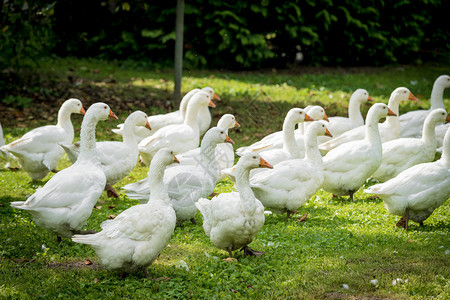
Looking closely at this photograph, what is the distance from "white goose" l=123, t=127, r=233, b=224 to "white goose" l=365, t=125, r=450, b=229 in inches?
85.0

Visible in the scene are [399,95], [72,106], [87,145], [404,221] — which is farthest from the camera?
[399,95]

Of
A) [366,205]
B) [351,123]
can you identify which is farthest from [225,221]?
[351,123]

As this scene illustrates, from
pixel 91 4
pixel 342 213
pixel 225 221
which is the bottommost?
pixel 342 213

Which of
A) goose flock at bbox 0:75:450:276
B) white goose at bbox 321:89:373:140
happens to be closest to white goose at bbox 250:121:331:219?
goose flock at bbox 0:75:450:276

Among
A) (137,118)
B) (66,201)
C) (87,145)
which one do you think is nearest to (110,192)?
(137,118)

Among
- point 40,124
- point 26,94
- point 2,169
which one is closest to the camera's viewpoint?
point 2,169

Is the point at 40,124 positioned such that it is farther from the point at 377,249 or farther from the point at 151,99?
the point at 377,249

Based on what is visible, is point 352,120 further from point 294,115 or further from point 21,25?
point 21,25

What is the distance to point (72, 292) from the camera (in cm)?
488

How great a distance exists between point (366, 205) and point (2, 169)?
6425 mm

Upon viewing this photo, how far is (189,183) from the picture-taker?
6859 millimetres

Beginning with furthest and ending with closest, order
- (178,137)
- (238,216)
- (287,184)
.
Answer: (178,137)
(287,184)
(238,216)

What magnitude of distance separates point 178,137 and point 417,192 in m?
4.28

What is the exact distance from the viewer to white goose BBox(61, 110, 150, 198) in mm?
7660
